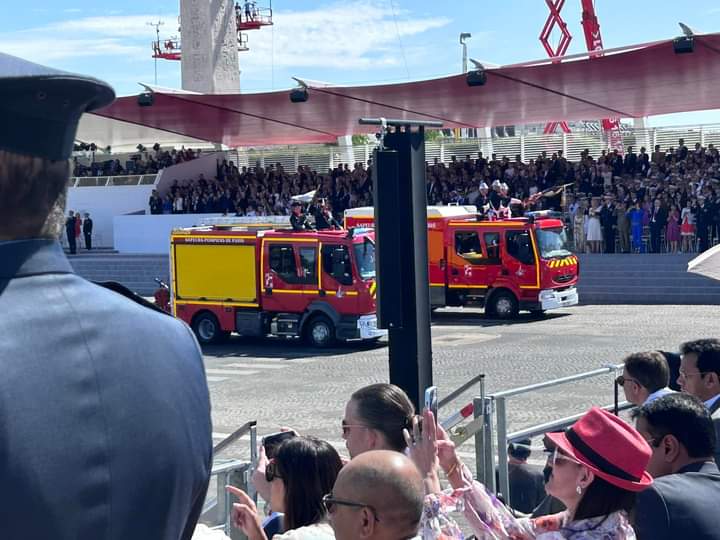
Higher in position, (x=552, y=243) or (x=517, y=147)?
(x=517, y=147)

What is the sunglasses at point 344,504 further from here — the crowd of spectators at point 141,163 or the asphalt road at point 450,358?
the crowd of spectators at point 141,163

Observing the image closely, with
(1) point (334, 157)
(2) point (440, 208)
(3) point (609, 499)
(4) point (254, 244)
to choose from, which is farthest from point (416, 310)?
(1) point (334, 157)

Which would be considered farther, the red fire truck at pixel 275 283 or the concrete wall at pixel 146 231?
the concrete wall at pixel 146 231

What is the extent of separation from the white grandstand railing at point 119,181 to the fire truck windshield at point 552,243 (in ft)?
76.7

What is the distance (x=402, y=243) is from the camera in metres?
6.56

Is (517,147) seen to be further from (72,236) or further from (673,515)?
(673,515)

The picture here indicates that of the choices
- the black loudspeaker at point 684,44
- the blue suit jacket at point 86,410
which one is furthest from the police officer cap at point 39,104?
the black loudspeaker at point 684,44

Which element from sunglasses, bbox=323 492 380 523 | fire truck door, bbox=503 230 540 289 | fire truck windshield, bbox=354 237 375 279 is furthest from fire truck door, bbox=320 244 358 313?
sunglasses, bbox=323 492 380 523

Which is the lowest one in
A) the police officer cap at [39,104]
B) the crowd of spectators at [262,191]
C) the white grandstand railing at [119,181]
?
the police officer cap at [39,104]

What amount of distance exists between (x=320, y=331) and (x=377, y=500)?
1966 centimetres

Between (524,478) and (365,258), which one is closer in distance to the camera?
(524,478)

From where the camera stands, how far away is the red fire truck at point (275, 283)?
22.0 metres

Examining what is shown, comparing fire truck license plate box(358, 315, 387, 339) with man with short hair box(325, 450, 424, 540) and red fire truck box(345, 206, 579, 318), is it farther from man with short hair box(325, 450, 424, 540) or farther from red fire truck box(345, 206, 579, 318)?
man with short hair box(325, 450, 424, 540)

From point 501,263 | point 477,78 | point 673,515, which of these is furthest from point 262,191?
point 673,515
